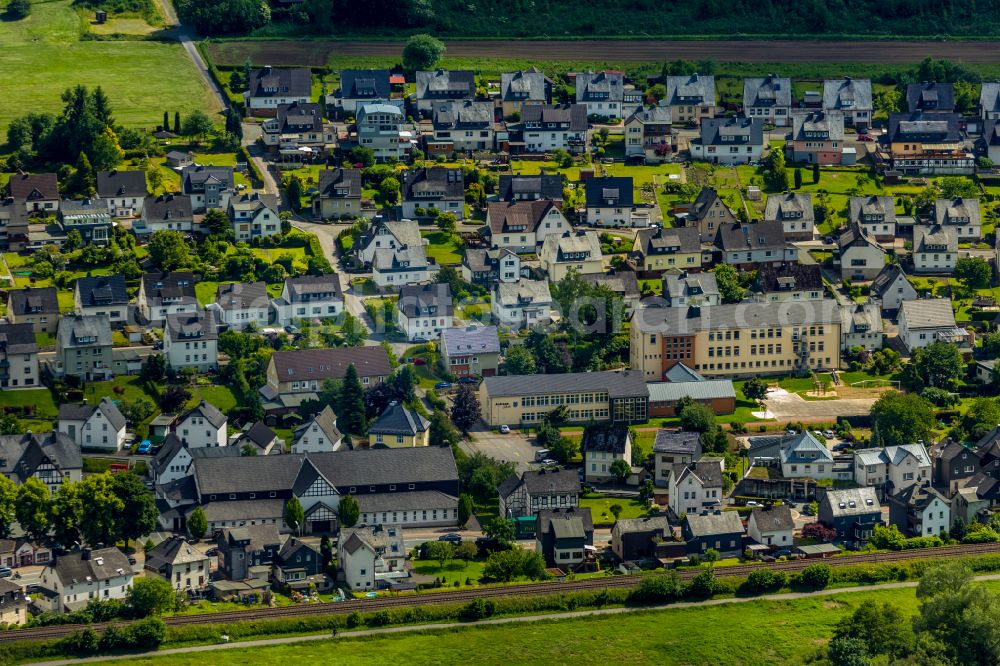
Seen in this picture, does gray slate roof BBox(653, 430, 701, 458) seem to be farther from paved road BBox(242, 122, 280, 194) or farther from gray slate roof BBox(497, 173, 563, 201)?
paved road BBox(242, 122, 280, 194)

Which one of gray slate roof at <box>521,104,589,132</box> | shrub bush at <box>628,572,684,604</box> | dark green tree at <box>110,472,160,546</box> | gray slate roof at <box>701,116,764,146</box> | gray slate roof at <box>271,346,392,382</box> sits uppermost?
gray slate roof at <box>521,104,589,132</box>

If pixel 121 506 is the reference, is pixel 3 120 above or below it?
above

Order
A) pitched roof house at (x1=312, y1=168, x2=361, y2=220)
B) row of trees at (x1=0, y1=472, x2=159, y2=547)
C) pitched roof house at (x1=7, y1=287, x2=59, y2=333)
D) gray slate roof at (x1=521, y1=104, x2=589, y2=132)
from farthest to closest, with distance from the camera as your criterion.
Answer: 1. gray slate roof at (x1=521, y1=104, x2=589, y2=132)
2. pitched roof house at (x1=312, y1=168, x2=361, y2=220)
3. pitched roof house at (x1=7, y1=287, x2=59, y2=333)
4. row of trees at (x1=0, y1=472, x2=159, y2=547)

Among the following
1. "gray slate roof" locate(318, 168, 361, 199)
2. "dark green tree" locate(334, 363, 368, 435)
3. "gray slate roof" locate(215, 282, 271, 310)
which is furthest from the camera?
"gray slate roof" locate(318, 168, 361, 199)

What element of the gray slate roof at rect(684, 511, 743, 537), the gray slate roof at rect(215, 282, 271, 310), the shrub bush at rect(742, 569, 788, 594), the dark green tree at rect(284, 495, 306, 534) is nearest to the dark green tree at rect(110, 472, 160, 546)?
the dark green tree at rect(284, 495, 306, 534)

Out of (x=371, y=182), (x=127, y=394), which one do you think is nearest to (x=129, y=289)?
(x=127, y=394)

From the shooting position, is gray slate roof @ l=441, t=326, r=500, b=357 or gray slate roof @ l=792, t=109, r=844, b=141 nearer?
gray slate roof @ l=441, t=326, r=500, b=357

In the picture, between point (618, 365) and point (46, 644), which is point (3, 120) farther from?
point (46, 644)
